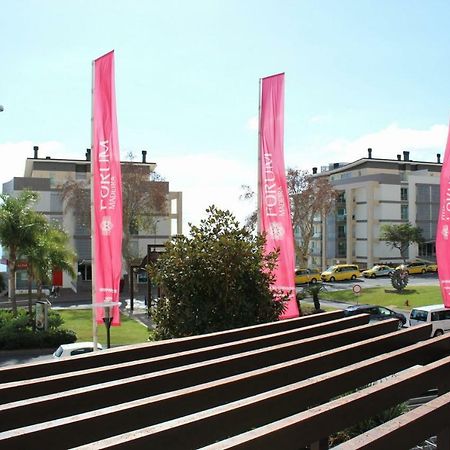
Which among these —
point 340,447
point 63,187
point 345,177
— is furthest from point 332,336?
point 345,177

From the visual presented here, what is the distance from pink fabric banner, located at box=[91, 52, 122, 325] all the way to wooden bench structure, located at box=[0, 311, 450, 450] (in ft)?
32.5

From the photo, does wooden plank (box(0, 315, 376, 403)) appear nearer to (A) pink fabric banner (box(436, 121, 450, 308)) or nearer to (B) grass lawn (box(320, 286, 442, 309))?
(A) pink fabric banner (box(436, 121, 450, 308))

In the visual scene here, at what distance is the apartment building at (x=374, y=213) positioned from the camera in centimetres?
7331

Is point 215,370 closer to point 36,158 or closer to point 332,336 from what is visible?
point 332,336

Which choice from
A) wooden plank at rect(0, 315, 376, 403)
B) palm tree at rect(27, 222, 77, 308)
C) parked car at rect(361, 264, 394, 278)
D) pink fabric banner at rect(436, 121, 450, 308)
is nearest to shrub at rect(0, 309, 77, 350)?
palm tree at rect(27, 222, 77, 308)

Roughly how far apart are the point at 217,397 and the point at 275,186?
1256 centimetres

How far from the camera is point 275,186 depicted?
15.4m

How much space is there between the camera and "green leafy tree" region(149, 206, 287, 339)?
9.19m

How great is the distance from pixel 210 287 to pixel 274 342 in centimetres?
493

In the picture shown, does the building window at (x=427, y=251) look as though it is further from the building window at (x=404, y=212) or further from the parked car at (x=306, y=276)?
the parked car at (x=306, y=276)

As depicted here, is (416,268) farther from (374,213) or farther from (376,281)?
(374,213)

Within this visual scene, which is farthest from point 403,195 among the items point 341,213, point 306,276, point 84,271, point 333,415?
point 333,415

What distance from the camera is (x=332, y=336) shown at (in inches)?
179

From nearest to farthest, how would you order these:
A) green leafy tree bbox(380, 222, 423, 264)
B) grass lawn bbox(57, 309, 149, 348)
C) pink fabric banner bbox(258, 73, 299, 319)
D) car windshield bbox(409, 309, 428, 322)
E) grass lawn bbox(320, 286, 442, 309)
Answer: pink fabric banner bbox(258, 73, 299, 319)
car windshield bbox(409, 309, 428, 322)
grass lawn bbox(57, 309, 149, 348)
grass lawn bbox(320, 286, 442, 309)
green leafy tree bbox(380, 222, 423, 264)
